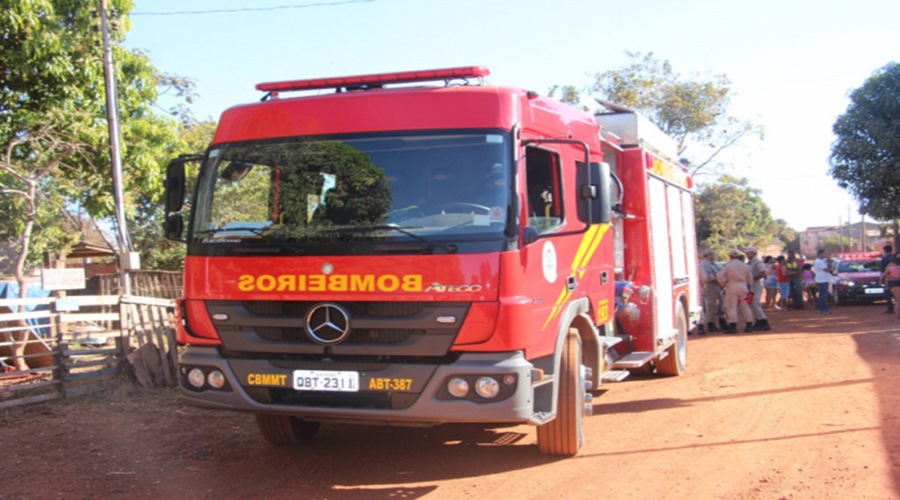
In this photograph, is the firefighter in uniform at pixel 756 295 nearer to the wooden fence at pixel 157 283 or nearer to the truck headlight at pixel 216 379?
the wooden fence at pixel 157 283

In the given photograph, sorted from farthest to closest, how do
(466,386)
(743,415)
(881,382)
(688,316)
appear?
(688,316) → (881,382) → (743,415) → (466,386)

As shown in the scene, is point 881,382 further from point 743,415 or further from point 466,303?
point 466,303

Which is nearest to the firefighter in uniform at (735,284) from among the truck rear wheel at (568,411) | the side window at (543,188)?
the truck rear wheel at (568,411)

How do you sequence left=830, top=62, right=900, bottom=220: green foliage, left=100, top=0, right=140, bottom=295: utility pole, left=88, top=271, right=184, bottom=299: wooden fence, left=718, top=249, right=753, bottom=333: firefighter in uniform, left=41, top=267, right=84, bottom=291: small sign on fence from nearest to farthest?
left=41, top=267, right=84, bottom=291: small sign on fence, left=100, top=0, right=140, bottom=295: utility pole, left=718, top=249, right=753, bottom=333: firefighter in uniform, left=88, top=271, right=184, bottom=299: wooden fence, left=830, top=62, right=900, bottom=220: green foliage

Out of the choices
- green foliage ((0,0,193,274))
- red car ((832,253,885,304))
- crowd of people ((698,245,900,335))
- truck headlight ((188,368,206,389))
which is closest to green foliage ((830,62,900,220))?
red car ((832,253,885,304))

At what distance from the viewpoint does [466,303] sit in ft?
16.0

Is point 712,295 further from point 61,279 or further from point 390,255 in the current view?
point 390,255

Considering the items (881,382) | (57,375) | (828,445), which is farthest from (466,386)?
(881,382)

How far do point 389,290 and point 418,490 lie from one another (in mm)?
1439

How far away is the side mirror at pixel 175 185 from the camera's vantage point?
5820 millimetres

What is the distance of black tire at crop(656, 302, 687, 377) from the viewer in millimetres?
10094

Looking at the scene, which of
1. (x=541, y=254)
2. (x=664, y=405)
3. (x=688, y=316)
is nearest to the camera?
(x=541, y=254)

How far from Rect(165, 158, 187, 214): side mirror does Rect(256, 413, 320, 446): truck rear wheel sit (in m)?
1.80

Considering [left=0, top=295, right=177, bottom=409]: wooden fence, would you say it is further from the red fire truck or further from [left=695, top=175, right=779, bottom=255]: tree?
[left=695, top=175, right=779, bottom=255]: tree
